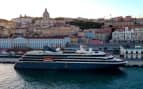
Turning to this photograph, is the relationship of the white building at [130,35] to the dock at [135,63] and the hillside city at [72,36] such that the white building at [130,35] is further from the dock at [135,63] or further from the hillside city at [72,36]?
the dock at [135,63]

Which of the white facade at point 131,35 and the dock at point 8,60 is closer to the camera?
the dock at point 8,60

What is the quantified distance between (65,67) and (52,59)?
1.52 meters

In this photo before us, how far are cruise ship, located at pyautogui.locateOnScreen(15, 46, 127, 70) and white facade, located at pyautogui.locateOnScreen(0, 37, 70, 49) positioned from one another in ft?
51.5

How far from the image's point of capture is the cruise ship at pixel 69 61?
99.6 ft

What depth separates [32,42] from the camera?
48.7m

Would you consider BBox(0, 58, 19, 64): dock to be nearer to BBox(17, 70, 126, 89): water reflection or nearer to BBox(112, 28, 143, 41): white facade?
BBox(17, 70, 126, 89): water reflection

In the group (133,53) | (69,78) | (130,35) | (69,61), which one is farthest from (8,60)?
(130,35)

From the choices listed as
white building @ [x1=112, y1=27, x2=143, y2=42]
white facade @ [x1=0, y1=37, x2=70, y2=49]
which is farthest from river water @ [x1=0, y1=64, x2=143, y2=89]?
white building @ [x1=112, y1=27, x2=143, y2=42]

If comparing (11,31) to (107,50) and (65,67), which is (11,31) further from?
(65,67)

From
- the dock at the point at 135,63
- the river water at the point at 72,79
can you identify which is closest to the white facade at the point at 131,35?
the dock at the point at 135,63

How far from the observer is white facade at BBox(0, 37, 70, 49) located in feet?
158

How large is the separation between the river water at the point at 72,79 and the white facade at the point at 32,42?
58.0 ft

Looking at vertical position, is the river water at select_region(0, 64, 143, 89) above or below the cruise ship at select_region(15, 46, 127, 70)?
below

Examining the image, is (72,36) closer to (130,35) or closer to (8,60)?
(130,35)
